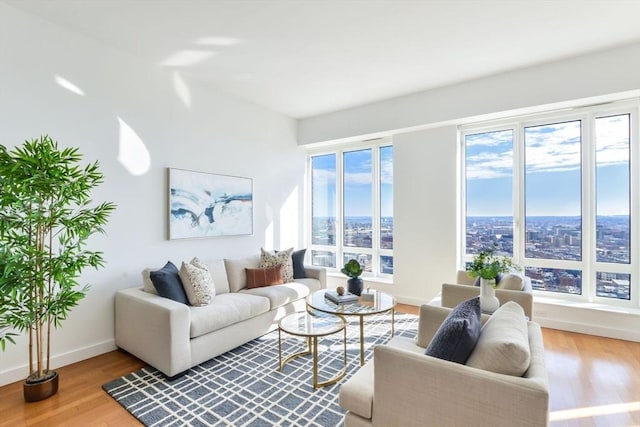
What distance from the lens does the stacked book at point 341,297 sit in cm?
296

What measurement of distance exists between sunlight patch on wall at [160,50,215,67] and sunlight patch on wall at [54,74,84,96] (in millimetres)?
893

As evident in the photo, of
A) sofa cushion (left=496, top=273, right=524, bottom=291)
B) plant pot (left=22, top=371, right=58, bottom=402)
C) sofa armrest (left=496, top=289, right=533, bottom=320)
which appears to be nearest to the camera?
plant pot (left=22, top=371, right=58, bottom=402)

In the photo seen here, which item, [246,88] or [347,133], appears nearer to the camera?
[246,88]

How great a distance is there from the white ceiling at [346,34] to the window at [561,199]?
2.97 feet

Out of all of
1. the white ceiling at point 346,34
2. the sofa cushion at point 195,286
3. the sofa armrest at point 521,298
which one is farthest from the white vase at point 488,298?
the sofa cushion at point 195,286

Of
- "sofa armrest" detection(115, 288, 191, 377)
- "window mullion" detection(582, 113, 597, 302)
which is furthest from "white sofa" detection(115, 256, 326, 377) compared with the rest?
"window mullion" detection(582, 113, 597, 302)

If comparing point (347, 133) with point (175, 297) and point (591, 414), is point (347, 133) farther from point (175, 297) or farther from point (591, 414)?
point (591, 414)

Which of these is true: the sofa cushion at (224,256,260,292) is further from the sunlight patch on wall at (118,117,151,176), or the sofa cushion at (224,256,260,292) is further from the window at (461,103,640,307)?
the window at (461,103,640,307)

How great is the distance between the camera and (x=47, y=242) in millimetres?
2635

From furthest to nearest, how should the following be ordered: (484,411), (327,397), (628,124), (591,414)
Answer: (628,124)
(327,397)
(591,414)
(484,411)

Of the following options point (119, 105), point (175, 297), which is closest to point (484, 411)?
point (175, 297)

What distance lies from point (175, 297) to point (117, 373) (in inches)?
29.2

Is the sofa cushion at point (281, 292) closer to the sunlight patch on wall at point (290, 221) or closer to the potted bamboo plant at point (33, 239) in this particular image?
the sunlight patch on wall at point (290, 221)

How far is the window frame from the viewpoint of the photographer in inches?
203
